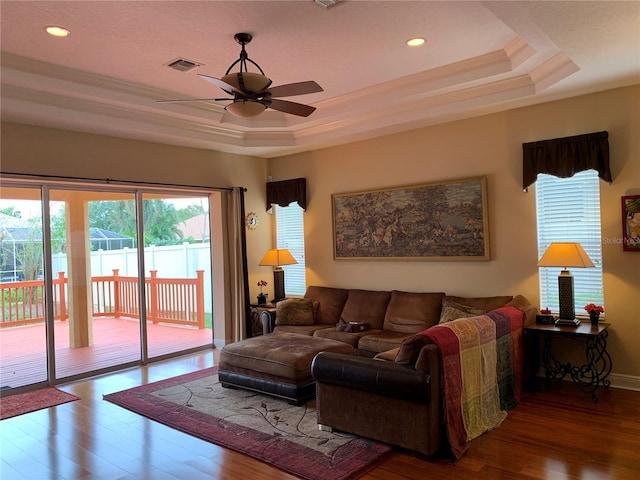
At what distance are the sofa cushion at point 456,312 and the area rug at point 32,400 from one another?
3.85 m

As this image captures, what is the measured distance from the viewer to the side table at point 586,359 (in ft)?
14.3

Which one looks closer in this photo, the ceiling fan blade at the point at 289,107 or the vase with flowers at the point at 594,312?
the ceiling fan blade at the point at 289,107

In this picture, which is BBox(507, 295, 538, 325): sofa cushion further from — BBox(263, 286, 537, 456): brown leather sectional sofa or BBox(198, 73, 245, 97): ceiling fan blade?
BBox(198, 73, 245, 97): ceiling fan blade

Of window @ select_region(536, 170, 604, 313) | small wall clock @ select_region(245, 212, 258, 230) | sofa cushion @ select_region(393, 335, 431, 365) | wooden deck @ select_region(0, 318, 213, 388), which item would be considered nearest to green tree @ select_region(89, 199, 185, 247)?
small wall clock @ select_region(245, 212, 258, 230)

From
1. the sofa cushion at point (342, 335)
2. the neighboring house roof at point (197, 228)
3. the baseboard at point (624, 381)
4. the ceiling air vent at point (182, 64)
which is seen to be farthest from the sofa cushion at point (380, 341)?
the ceiling air vent at point (182, 64)

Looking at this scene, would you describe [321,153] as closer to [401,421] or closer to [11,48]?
[11,48]

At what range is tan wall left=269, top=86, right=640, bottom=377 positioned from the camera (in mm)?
4590

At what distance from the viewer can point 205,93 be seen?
211 inches

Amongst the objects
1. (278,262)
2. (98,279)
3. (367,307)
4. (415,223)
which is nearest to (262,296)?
(278,262)

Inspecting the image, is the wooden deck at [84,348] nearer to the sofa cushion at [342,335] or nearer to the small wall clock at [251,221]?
the small wall clock at [251,221]

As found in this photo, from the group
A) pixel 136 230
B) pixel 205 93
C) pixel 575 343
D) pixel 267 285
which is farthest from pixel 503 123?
pixel 136 230

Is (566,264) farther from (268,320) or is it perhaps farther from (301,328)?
(268,320)

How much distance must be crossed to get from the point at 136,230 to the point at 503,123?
465 centimetres

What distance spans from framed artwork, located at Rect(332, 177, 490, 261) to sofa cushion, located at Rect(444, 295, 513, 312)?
48cm
